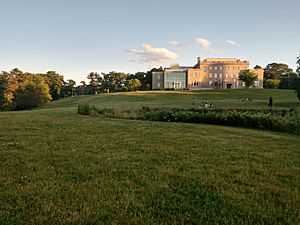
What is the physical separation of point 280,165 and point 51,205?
16.5 feet

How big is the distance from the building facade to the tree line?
43.3 ft

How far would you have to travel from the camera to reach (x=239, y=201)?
3.54 meters

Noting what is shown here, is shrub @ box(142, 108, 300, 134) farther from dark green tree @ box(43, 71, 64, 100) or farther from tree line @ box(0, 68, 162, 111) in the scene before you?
dark green tree @ box(43, 71, 64, 100)

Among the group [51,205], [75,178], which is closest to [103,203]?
[51,205]

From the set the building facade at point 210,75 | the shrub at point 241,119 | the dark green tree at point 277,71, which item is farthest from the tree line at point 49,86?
the dark green tree at point 277,71

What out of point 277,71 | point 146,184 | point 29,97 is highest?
point 277,71

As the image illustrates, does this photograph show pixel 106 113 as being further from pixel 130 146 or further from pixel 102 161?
pixel 102 161

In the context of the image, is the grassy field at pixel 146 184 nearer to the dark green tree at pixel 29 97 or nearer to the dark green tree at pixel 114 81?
the dark green tree at pixel 29 97

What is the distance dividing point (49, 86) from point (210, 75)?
64892 mm

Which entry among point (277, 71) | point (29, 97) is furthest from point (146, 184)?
point (277, 71)

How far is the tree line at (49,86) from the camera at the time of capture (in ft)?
190

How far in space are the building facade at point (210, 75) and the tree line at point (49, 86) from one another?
43.3 ft

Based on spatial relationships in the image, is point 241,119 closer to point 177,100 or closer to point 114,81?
point 177,100

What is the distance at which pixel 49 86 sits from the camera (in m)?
94.3
